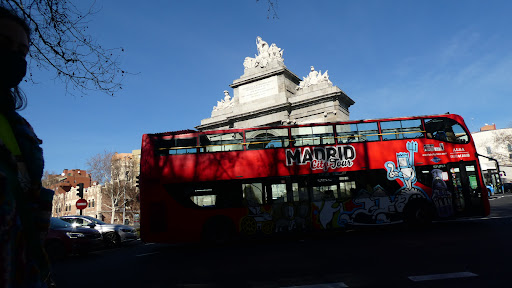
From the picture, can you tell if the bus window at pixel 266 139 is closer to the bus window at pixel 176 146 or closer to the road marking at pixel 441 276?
the bus window at pixel 176 146

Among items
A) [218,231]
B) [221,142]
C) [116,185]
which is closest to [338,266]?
[218,231]

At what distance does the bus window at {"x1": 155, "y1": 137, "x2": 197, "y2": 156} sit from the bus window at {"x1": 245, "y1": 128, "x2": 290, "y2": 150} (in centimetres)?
188

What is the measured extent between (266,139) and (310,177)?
1.99 m

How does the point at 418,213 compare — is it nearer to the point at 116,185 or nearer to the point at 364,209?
the point at 364,209

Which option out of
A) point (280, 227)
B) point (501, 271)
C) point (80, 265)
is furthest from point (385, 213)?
point (80, 265)

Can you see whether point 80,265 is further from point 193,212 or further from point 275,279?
point 275,279

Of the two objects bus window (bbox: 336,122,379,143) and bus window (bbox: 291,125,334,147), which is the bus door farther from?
bus window (bbox: 291,125,334,147)

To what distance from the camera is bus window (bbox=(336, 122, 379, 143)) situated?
10.8m

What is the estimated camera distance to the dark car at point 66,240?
939cm

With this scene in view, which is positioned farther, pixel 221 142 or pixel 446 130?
pixel 446 130

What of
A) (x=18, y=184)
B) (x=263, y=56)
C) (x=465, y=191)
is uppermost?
(x=263, y=56)

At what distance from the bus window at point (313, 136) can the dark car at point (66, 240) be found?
298 inches

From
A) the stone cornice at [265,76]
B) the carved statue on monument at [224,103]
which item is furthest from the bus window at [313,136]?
the carved statue on monument at [224,103]

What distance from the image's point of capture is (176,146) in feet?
34.4
